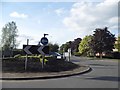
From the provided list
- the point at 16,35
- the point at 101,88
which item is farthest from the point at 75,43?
the point at 101,88

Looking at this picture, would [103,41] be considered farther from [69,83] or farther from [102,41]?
[69,83]

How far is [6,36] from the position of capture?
6875cm

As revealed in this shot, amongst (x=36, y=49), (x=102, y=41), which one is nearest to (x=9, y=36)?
(x=102, y=41)

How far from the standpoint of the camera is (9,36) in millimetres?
69125

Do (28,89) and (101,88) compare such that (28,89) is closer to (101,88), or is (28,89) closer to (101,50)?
(101,88)

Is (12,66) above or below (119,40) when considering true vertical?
below

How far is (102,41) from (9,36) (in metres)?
27.0

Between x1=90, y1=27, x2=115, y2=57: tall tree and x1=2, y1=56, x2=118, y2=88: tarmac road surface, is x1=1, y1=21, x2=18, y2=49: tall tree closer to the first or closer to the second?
x1=90, y1=27, x2=115, y2=57: tall tree

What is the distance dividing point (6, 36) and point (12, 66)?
154 ft

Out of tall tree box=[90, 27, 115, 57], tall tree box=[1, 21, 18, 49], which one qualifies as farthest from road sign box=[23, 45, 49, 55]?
tall tree box=[90, 27, 115, 57]

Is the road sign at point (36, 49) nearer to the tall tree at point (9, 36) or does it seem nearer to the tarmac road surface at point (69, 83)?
the tarmac road surface at point (69, 83)

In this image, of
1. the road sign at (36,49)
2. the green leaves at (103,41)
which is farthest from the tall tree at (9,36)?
the road sign at (36,49)

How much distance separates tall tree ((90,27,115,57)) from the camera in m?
78.5

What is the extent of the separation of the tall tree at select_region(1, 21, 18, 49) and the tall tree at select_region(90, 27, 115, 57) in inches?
932
